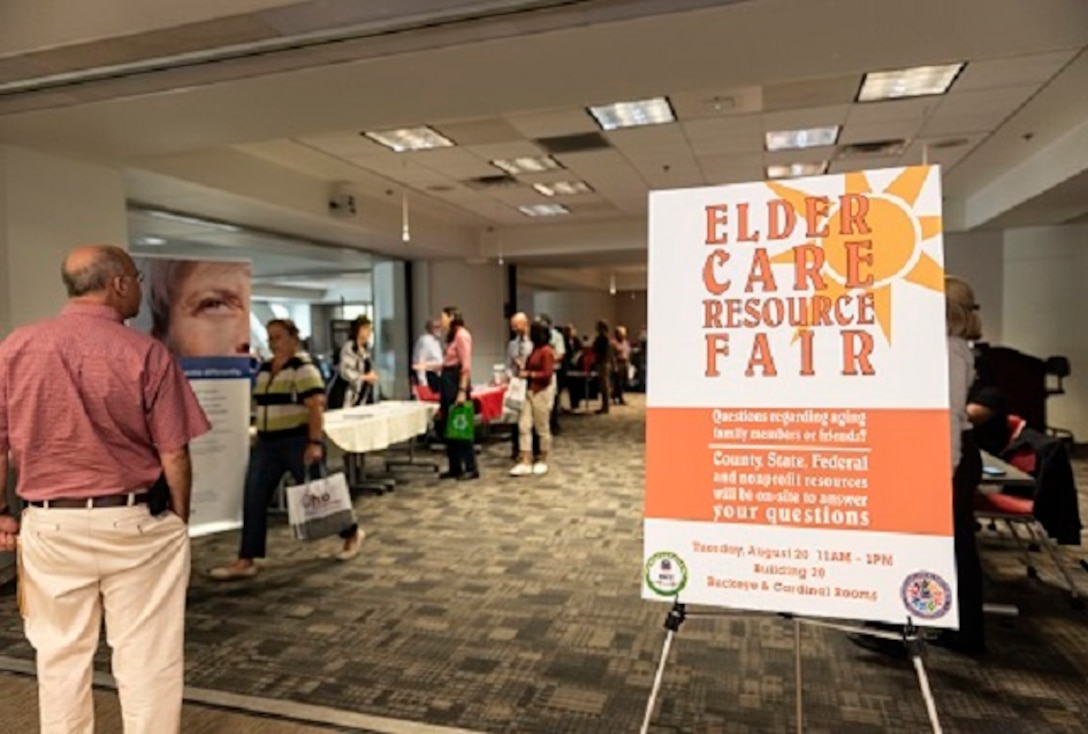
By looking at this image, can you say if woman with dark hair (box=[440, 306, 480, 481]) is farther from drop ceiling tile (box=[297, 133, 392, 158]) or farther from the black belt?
the black belt

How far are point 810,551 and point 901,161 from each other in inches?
244

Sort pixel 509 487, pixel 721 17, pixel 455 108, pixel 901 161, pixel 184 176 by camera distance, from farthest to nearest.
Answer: pixel 901 161, pixel 509 487, pixel 184 176, pixel 455 108, pixel 721 17

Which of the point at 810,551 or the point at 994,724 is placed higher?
the point at 810,551

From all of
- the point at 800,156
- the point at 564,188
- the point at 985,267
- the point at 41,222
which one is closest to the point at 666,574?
the point at 41,222

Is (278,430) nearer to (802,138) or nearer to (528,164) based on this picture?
(528,164)

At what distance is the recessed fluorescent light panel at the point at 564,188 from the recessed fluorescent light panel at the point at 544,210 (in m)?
0.75

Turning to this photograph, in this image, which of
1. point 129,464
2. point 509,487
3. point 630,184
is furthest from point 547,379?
point 129,464

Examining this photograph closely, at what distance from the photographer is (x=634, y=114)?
5.29 m

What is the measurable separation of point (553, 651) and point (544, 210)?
7030 mm

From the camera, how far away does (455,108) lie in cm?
365

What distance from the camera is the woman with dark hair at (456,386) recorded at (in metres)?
6.34

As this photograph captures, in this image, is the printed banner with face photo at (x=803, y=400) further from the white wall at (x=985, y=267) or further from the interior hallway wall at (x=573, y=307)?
the interior hallway wall at (x=573, y=307)

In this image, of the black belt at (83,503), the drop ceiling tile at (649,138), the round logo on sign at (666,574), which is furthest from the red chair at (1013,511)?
the black belt at (83,503)

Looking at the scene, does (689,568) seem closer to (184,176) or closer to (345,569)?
(345,569)
